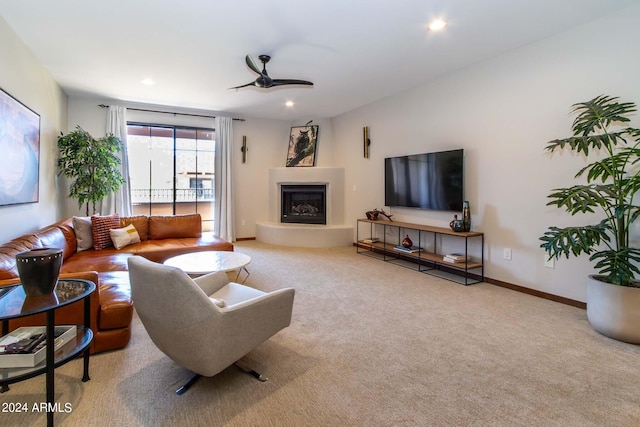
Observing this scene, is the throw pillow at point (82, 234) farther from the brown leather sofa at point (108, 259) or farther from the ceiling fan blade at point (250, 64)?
the ceiling fan blade at point (250, 64)

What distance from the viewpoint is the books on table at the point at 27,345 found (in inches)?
59.2

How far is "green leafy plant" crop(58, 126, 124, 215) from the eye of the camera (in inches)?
179

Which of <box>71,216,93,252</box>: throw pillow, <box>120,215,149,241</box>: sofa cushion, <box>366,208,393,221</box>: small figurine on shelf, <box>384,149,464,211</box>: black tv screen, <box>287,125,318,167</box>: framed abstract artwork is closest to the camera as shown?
<box>71,216,93,252</box>: throw pillow

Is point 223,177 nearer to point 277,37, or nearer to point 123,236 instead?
point 123,236

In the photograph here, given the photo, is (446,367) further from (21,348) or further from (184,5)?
(184,5)

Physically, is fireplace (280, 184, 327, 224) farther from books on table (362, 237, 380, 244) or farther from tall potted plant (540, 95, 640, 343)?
tall potted plant (540, 95, 640, 343)

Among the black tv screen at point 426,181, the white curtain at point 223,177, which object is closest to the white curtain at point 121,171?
the white curtain at point 223,177

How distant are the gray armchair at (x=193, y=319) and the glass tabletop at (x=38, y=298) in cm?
30

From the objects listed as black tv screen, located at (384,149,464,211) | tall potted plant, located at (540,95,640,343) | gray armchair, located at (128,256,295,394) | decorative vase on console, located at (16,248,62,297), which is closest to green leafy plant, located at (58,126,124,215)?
decorative vase on console, located at (16,248,62,297)

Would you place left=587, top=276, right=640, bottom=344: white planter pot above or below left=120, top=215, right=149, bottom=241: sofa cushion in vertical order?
below

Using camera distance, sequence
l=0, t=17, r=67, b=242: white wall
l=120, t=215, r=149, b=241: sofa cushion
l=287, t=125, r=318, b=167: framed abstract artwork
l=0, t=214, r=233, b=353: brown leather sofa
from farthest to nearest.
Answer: l=287, t=125, r=318, b=167: framed abstract artwork, l=120, t=215, r=149, b=241: sofa cushion, l=0, t=17, r=67, b=242: white wall, l=0, t=214, r=233, b=353: brown leather sofa

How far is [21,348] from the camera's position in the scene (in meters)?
1.57

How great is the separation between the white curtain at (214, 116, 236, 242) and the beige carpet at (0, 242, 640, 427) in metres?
3.86

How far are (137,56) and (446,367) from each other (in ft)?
14.1
